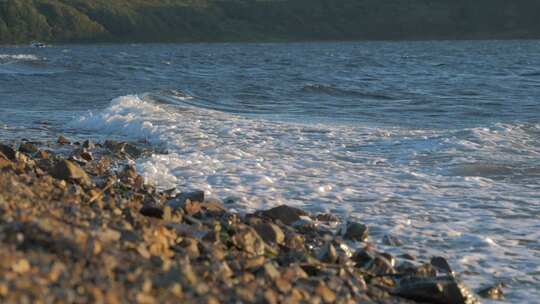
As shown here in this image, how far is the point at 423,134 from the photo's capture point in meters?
13.1

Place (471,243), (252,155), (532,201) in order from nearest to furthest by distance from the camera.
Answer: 1. (471,243)
2. (532,201)
3. (252,155)

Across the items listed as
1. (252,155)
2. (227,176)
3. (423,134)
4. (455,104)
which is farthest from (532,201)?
(455,104)

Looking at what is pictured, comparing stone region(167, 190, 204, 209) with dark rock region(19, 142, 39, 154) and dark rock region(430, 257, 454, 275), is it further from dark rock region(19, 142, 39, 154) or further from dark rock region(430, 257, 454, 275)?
dark rock region(19, 142, 39, 154)

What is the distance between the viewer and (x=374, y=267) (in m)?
5.09

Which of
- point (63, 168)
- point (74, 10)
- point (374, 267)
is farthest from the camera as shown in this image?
point (74, 10)

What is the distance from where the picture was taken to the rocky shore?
3.12 m

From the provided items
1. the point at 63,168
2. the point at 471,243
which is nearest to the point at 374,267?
the point at 471,243

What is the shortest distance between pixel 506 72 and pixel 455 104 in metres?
14.3

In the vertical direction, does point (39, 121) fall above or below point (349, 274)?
below

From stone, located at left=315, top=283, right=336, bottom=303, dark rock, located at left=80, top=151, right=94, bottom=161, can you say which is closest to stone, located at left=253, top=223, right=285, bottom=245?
stone, located at left=315, top=283, right=336, bottom=303

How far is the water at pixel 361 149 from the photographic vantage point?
6.48 m

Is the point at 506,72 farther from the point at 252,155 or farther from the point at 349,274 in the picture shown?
the point at 349,274

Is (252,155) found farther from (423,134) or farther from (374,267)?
(374,267)

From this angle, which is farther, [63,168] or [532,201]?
[532,201]
